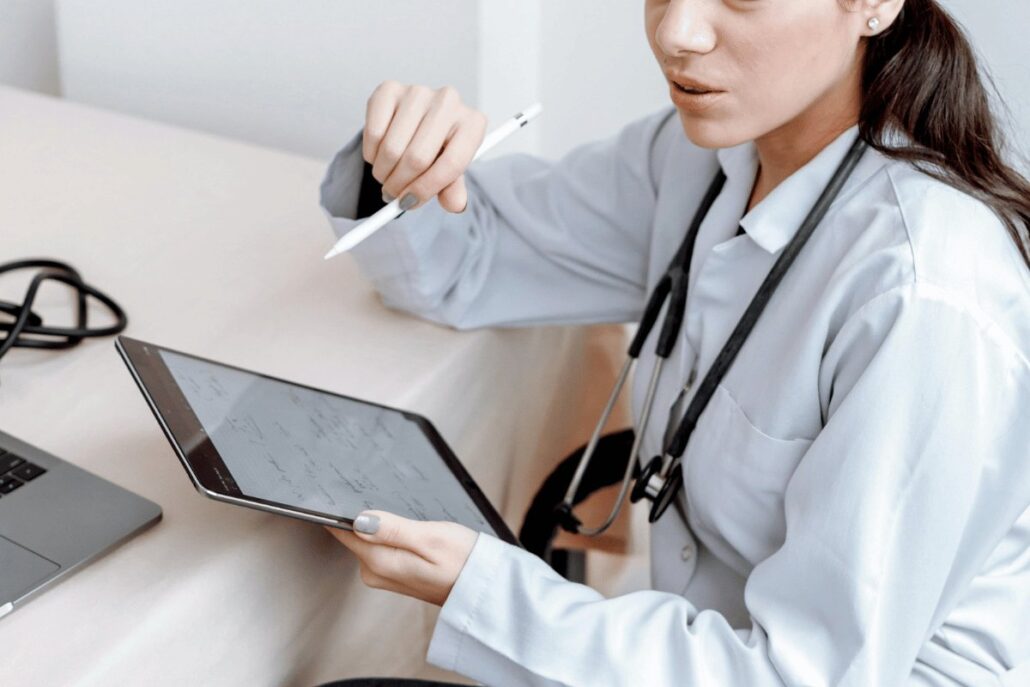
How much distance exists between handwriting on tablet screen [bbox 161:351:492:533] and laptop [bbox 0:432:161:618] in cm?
7

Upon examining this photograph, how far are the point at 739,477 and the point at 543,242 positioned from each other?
1.10ft

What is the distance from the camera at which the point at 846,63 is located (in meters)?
0.73

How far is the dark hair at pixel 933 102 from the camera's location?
731 mm

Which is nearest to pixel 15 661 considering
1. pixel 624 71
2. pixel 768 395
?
pixel 768 395

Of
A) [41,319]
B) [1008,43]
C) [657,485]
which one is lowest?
[657,485]

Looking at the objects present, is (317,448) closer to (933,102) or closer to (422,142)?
(422,142)

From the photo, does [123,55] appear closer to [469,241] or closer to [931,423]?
[469,241]

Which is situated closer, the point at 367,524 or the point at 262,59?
the point at 367,524

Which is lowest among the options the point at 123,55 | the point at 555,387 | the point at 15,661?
the point at 555,387

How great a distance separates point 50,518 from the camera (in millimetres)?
674

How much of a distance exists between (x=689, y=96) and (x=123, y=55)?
96 cm

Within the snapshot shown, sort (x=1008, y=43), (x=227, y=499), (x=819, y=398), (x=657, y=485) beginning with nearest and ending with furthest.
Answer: (x=227, y=499) → (x=819, y=398) → (x=657, y=485) → (x=1008, y=43)

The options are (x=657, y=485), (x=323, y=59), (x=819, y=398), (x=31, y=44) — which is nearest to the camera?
(x=819, y=398)

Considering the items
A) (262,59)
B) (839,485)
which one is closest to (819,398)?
(839,485)
